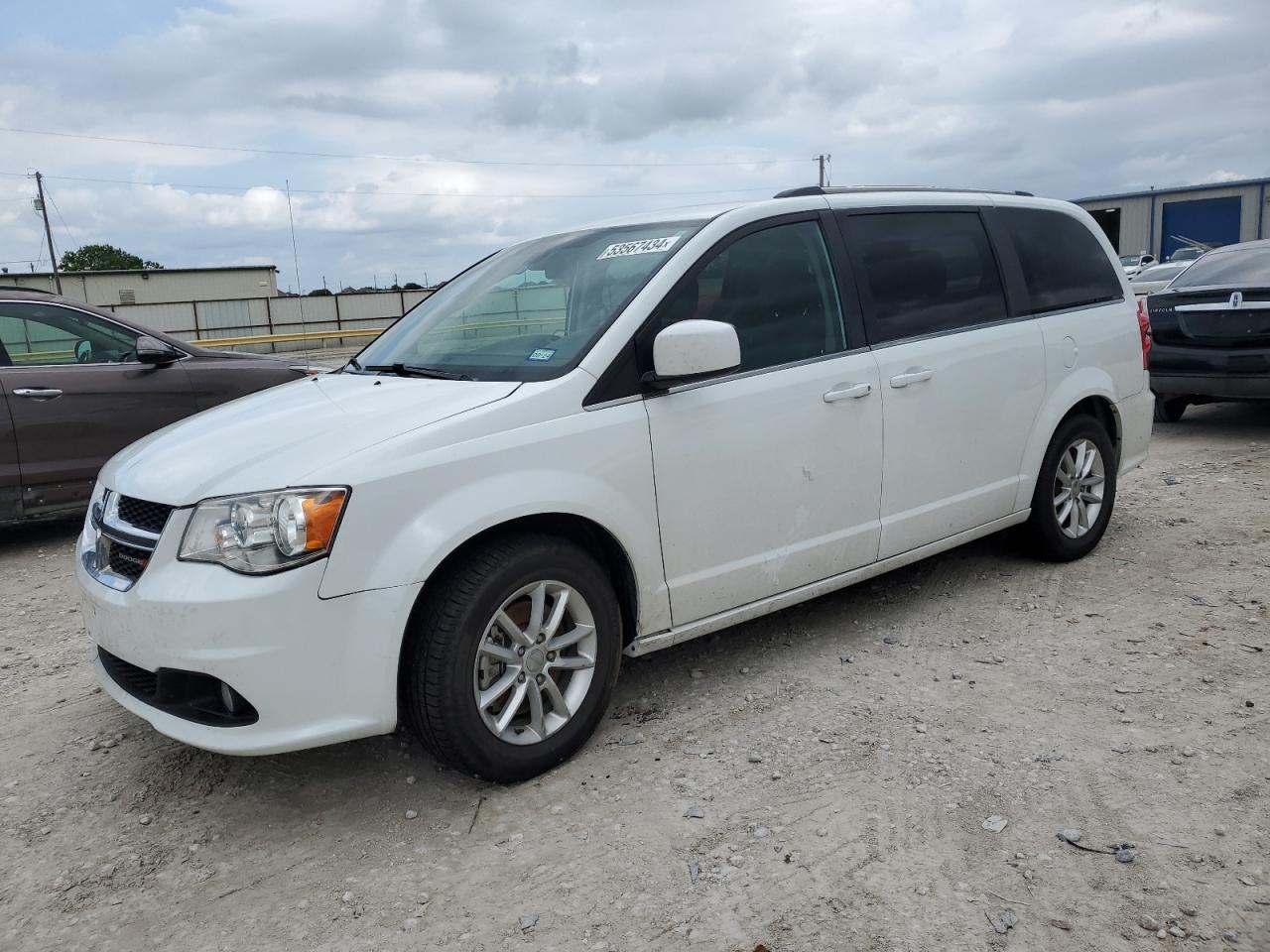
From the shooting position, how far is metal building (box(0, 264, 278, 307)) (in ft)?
140

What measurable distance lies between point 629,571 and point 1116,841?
5.29 ft

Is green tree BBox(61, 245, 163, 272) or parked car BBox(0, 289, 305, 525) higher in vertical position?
green tree BBox(61, 245, 163, 272)

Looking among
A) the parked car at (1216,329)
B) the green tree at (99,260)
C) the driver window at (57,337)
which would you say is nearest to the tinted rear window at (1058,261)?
the parked car at (1216,329)

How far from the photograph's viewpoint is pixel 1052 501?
497 cm

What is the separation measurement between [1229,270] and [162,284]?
47097 mm

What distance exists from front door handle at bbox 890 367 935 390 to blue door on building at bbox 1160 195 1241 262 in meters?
46.2

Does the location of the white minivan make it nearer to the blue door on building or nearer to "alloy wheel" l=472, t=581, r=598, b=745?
"alloy wheel" l=472, t=581, r=598, b=745

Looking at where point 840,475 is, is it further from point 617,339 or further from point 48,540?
A: point 48,540

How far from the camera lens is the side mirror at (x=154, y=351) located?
652cm

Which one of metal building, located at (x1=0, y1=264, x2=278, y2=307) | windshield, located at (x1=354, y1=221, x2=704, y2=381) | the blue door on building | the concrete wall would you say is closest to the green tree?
metal building, located at (x1=0, y1=264, x2=278, y2=307)

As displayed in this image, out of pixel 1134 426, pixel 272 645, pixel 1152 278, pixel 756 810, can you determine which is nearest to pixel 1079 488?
pixel 1134 426

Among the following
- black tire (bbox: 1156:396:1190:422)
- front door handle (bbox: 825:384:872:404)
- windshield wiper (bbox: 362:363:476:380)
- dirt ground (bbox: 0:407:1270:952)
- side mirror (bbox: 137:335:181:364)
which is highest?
side mirror (bbox: 137:335:181:364)

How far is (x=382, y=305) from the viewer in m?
33.4

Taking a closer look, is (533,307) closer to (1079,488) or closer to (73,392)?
(1079,488)
